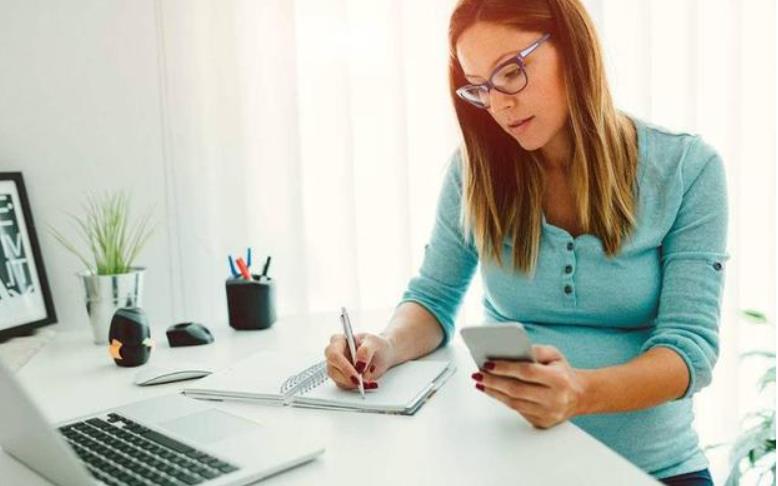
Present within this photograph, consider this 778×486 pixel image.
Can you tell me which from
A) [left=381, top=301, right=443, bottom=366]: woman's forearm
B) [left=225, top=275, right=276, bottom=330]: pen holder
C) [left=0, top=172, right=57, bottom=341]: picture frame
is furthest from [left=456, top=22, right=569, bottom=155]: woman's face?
[left=0, top=172, right=57, bottom=341]: picture frame

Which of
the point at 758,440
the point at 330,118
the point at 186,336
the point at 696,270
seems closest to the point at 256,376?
the point at 186,336

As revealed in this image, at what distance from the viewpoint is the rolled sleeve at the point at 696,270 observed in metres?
1.05

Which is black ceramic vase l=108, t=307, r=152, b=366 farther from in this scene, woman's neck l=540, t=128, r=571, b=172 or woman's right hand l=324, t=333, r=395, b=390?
woman's neck l=540, t=128, r=571, b=172

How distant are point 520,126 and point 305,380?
0.51m

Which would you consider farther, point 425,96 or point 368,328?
point 425,96

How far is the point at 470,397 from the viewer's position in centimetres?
101

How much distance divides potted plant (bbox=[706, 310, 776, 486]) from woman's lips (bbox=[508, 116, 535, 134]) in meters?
1.03

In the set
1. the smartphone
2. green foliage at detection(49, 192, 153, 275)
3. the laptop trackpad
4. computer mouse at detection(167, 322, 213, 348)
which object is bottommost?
computer mouse at detection(167, 322, 213, 348)

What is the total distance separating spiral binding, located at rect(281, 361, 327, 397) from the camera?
3.42ft

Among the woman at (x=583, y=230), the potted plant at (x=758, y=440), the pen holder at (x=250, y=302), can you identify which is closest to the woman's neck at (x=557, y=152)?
the woman at (x=583, y=230)

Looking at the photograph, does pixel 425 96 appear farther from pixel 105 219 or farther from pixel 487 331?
pixel 487 331

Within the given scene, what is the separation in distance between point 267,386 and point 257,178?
29.8 inches

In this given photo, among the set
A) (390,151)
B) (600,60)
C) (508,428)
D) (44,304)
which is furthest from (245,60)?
(508,428)

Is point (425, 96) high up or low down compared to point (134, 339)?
up
